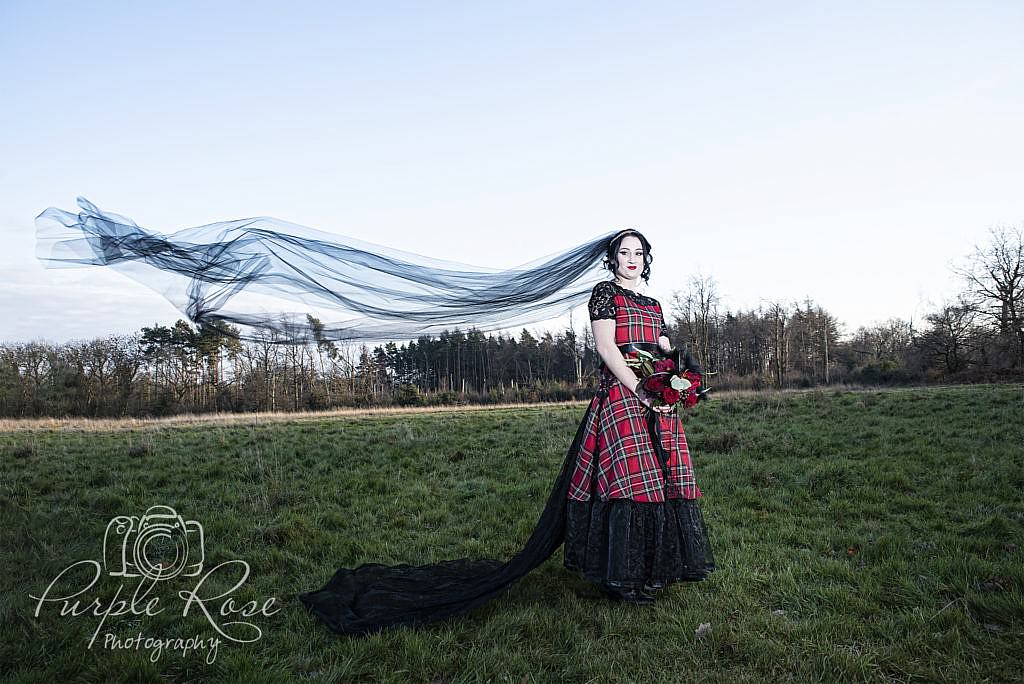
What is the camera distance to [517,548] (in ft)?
18.2

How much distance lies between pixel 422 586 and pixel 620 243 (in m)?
3.29

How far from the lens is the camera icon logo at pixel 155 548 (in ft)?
16.3

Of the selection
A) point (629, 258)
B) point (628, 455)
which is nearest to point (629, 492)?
point (628, 455)

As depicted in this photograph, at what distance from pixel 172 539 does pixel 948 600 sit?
7298 millimetres

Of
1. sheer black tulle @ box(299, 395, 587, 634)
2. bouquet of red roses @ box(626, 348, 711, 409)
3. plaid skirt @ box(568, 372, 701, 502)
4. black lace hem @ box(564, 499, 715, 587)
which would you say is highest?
bouquet of red roses @ box(626, 348, 711, 409)

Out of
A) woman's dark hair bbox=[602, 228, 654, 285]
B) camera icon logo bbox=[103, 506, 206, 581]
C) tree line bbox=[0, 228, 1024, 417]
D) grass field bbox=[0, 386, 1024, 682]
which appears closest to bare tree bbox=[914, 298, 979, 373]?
tree line bbox=[0, 228, 1024, 417]

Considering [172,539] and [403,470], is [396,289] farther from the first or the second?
[403,470]

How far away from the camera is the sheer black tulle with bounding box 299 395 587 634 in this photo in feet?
12.7

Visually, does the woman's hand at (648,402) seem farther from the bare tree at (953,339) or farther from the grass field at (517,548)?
the bare tree at (953,339)

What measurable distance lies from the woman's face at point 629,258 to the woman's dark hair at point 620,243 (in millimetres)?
31

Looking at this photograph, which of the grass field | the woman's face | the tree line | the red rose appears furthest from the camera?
the tree line

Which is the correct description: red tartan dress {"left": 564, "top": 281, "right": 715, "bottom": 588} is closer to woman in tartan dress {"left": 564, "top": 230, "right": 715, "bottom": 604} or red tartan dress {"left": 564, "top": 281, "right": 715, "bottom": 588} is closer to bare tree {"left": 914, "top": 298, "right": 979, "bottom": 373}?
woman in tartan dress {"left": 564, "top": 230, "right": 715, "bottom": 604}

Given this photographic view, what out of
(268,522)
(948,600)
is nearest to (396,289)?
(268,522)

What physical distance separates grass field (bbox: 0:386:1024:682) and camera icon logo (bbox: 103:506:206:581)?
13 cm
